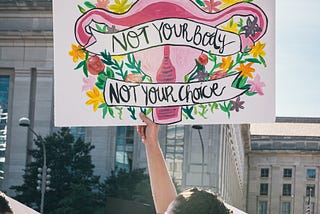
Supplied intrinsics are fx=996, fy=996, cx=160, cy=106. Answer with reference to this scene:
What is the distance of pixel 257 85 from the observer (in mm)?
5102

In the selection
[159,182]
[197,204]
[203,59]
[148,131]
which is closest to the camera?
[197,204]

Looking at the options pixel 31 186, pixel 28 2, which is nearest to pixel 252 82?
pixel 31 186

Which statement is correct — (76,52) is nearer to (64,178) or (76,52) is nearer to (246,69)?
(246,69)

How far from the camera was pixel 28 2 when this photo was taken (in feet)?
210

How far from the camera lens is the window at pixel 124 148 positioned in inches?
2359

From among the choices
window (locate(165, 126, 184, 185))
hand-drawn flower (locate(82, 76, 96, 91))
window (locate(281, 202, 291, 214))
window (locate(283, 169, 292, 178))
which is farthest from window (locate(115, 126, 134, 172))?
window (locate(281, 202, 291, 214))

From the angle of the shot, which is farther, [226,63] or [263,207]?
[263,207]

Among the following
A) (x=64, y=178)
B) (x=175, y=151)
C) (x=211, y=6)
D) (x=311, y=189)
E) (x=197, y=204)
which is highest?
(x=175, y=151)

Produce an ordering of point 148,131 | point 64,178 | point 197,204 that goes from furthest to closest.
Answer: point 64,178 < point 148,131 < point 197,204

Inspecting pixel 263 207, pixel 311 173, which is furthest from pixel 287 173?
pixel 263 207

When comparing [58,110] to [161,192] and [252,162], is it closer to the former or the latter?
[161,192]

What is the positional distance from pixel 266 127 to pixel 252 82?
145 meters

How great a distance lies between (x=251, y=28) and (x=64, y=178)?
46.2 metres

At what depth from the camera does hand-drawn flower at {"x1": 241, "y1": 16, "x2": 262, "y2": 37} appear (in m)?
5.20
